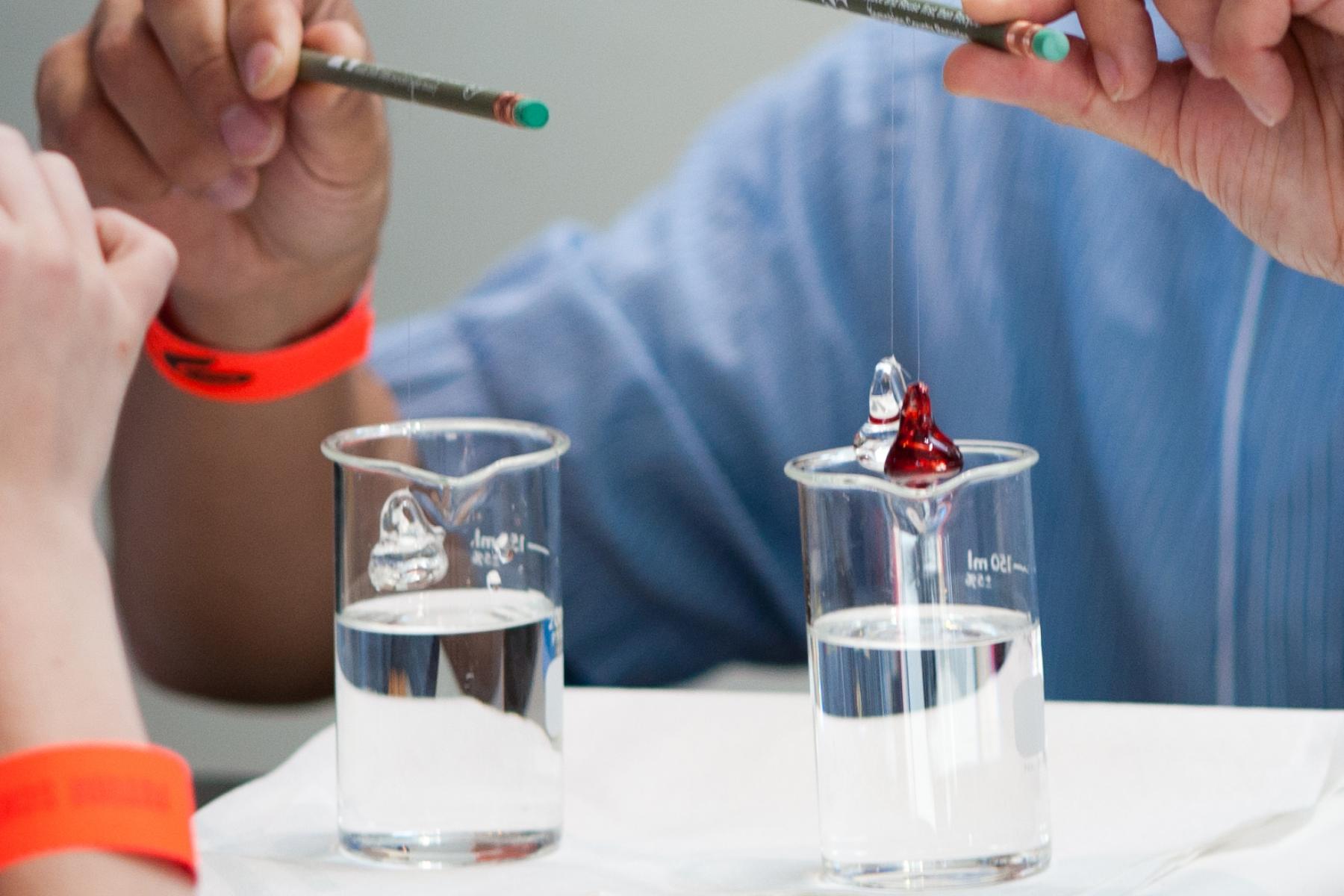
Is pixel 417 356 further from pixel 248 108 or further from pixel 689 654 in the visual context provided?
pixel 248 108

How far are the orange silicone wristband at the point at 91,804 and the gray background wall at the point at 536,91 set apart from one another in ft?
3.50

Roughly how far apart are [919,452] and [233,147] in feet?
1.44

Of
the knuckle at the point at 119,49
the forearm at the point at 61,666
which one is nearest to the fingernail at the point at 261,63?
the knuckle at the point at 119,49

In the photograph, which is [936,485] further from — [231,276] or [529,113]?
[231,276]

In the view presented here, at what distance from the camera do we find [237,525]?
1157mm

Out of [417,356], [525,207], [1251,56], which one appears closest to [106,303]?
[1251,56]

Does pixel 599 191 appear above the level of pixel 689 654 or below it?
above

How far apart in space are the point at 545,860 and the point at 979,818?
182 mm

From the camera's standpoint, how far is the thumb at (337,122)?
2.66 ft

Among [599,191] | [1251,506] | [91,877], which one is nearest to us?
[91,877]

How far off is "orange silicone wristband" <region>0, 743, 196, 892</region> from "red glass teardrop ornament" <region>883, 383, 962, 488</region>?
0.91 ft

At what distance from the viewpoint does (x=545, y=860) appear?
63 centimetres

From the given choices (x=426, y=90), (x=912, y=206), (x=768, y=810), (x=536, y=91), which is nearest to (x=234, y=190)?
(x=426, y=90)

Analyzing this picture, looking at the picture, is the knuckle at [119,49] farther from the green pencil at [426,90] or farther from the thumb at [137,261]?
the thumb at [137,261]
